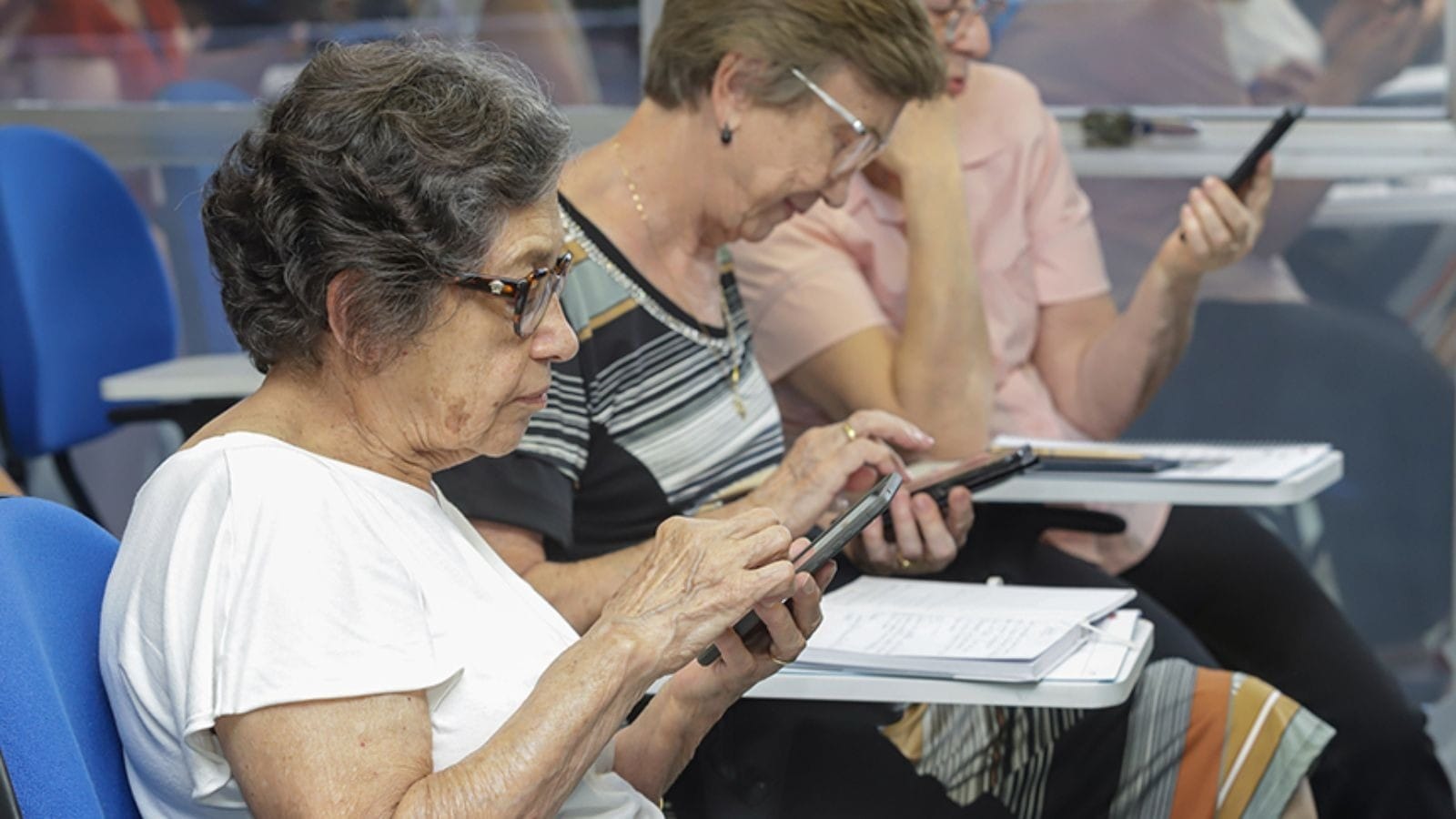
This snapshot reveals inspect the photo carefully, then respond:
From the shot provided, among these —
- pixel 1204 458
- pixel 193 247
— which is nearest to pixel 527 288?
pixel 1204 458

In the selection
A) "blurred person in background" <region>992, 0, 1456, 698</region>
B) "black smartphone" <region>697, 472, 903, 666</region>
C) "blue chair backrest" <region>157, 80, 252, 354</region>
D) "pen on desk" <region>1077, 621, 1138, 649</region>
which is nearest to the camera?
"black smartphone" <region>697, 472, 903, 666</region>

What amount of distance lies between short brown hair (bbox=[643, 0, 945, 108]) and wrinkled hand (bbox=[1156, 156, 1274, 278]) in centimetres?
71

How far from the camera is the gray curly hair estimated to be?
121cm

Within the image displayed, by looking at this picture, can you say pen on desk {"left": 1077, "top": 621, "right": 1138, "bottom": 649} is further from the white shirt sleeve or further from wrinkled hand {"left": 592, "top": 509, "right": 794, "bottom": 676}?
the white shirt sleeve

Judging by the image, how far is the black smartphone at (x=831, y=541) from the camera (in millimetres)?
1365

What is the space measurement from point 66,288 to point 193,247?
0.87 metres

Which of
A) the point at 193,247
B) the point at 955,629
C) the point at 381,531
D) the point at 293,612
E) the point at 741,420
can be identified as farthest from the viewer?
the point at 193,247

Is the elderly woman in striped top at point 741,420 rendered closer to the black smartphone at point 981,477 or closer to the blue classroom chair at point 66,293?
the black smartphone at point 981,477

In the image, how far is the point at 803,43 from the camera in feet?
6.32

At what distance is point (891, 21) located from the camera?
194 cm

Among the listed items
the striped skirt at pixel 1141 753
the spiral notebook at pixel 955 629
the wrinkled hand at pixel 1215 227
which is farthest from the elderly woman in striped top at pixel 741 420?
the wrinkled hand at pixel 1215 227

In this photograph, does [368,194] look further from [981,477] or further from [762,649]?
[981,477]

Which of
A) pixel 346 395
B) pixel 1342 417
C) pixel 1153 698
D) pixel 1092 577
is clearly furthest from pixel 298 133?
pixel 1342 417

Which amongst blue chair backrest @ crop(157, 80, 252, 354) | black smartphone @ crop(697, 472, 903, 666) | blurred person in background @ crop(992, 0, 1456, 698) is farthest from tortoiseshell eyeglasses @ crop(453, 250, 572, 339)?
blue chair backrest @ crop(157, 80, 252, 354)
